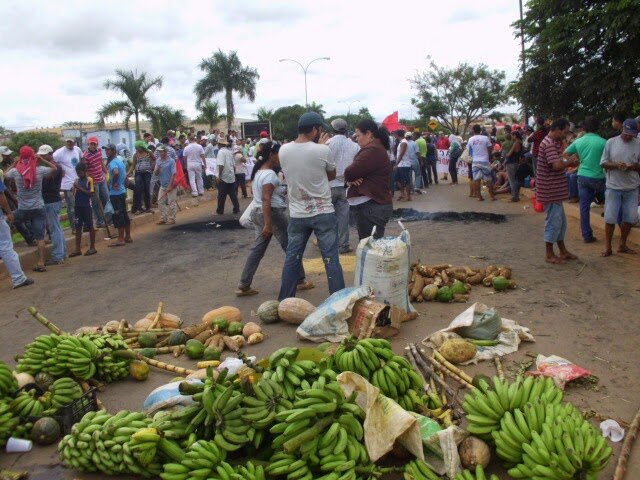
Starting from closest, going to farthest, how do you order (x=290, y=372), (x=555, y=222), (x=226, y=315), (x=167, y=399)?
(x=290, y=372) → (x=167, y=399) → (x=226, y=315) → (x=555, y=222)

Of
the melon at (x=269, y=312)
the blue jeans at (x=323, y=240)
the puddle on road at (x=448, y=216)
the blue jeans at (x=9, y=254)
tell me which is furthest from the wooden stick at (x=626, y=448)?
the puddle on road at (x=448, y=216)

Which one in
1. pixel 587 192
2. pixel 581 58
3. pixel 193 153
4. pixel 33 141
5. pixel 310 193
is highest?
pixel 581 58

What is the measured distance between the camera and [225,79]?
46375mm

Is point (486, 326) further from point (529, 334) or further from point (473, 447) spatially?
point (473, 447)

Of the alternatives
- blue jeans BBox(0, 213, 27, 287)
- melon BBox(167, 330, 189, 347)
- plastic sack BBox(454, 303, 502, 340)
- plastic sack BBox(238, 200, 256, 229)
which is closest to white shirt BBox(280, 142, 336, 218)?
plastic sack BBox(238, 200, 256, 229)

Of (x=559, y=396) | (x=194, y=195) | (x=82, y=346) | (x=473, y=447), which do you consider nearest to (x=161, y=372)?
(x=82, y=346)

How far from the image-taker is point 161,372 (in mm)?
5285

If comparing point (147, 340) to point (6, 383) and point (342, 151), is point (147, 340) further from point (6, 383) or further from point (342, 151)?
point (342, 151)

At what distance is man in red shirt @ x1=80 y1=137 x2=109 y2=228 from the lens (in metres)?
11.8

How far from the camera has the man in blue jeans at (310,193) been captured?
6012 mm

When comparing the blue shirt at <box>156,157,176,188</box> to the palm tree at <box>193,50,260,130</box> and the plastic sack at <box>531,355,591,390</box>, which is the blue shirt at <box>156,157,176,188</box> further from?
the palm tree at <box>193,50,260,130</box>

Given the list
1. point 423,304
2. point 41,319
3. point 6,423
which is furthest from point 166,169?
point 6,423

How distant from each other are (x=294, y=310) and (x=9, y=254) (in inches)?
208

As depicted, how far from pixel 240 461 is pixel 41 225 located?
800cm
